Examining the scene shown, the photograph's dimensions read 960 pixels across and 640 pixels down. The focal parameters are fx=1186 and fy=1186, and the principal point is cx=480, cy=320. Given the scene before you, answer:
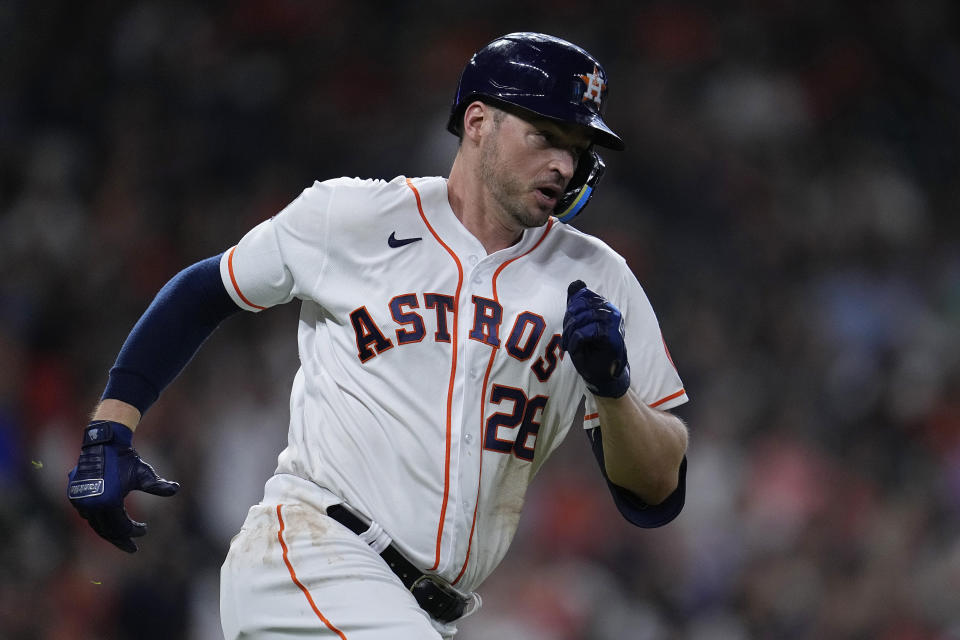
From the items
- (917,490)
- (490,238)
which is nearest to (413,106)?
(917,490)

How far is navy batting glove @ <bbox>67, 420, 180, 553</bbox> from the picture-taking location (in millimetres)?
2463

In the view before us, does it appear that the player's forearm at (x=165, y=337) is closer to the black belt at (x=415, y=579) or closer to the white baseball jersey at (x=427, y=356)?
the white baseball jersey at (x=427, y=356)

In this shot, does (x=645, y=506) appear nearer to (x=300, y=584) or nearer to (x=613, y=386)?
(x=613, y=386)

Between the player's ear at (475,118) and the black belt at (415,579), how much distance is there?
2.89 feet

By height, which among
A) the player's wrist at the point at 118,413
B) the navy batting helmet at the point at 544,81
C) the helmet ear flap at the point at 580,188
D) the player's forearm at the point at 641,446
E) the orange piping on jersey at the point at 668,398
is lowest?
the player's wrist at the point at 118,413

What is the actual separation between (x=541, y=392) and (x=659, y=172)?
4.90 m

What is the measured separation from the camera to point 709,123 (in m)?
7.45

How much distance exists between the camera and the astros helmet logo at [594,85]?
2553 millimetres

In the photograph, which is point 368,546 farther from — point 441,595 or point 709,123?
point 709,123

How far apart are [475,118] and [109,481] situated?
111 centimetres

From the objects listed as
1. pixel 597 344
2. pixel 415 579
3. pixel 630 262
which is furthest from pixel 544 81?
pixel 630 262

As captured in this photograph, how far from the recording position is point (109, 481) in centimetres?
247

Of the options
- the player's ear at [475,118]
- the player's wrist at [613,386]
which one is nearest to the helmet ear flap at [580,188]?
the player's ear at [475,118]

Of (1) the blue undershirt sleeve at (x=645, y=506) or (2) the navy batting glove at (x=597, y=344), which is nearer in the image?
(2) the navy batting glove at (x=597, y=344)
